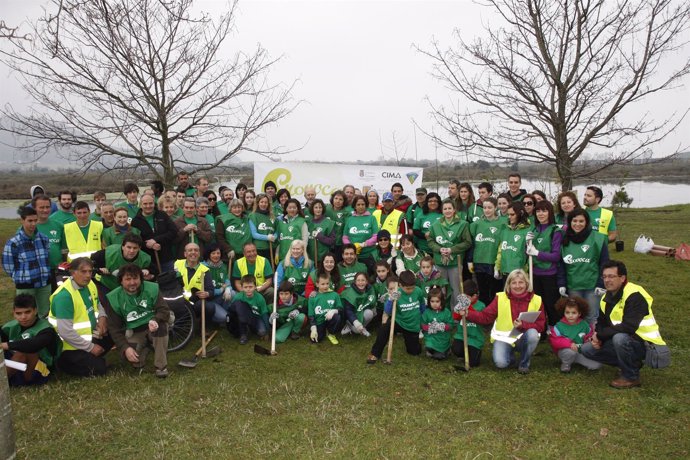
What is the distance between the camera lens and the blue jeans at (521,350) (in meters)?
5.78

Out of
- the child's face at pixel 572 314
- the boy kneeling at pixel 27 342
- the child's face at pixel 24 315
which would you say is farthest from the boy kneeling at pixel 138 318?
the child's face at pixel 572 314

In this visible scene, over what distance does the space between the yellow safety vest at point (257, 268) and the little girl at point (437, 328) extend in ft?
8.85

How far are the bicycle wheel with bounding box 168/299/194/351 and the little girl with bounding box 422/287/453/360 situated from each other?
322cm

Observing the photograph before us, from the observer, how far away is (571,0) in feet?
30.2

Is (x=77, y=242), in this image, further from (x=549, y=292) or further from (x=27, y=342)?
(x=549, y=292)

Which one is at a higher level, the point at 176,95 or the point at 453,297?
the point at 176,95

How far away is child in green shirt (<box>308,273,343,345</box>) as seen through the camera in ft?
23.6

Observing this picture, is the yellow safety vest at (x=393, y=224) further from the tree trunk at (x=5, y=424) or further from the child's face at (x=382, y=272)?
the tree trunk at (x=5, y=424)

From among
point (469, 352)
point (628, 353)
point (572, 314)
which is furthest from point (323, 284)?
point (628, 353)

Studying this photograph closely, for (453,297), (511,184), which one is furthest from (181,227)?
(511,184)

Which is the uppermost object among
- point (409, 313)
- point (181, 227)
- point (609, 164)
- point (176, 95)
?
point (176, 95)

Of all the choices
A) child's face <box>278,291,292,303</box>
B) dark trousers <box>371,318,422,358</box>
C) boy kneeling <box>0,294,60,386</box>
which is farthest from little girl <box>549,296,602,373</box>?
boy kneeling <box>0,294,60,386</box>

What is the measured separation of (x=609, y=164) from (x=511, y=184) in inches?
114

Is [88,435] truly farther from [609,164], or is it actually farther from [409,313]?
[609,164]
